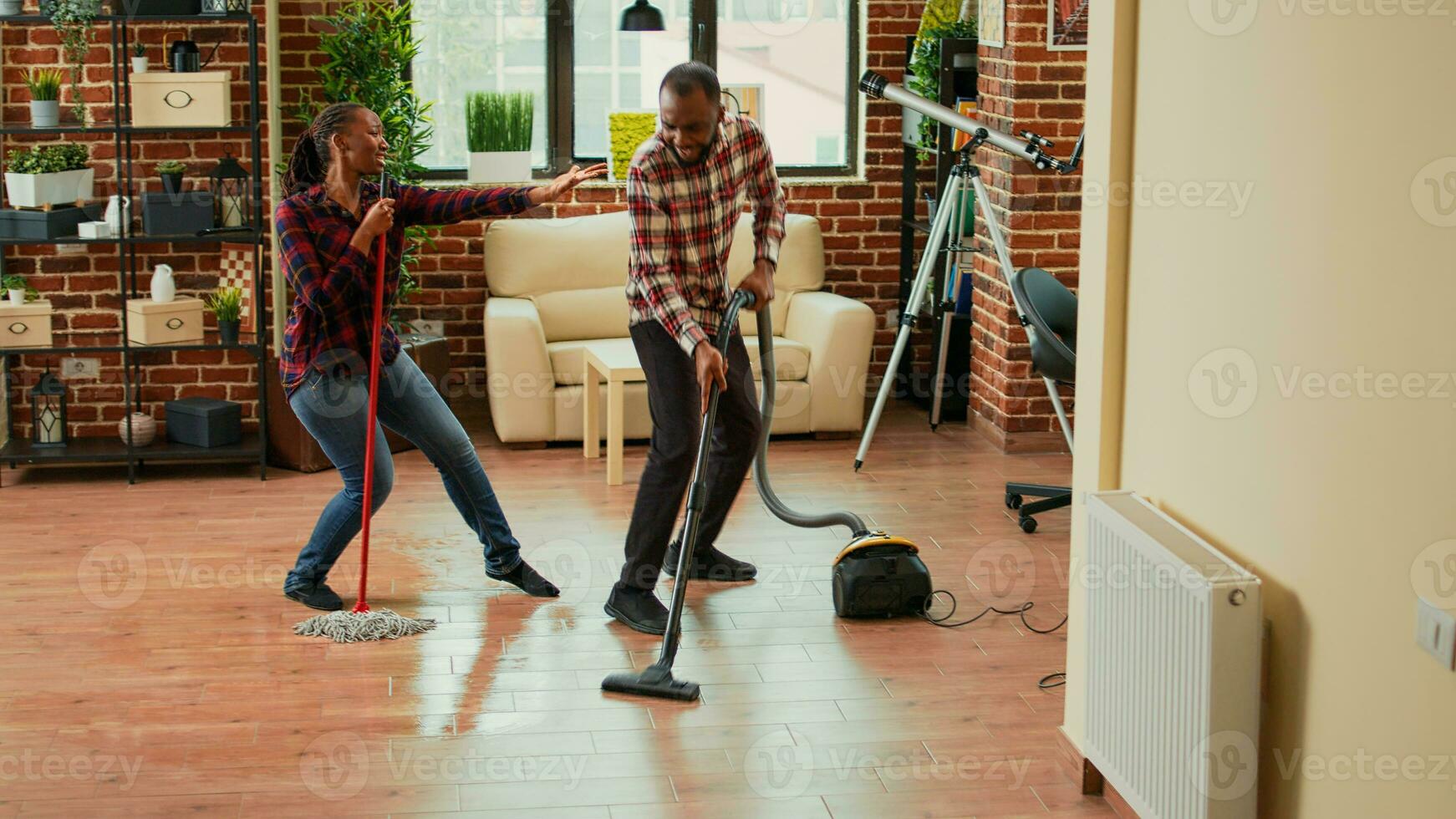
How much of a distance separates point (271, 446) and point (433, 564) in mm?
1534

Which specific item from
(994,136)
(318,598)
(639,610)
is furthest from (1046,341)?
(318,598)

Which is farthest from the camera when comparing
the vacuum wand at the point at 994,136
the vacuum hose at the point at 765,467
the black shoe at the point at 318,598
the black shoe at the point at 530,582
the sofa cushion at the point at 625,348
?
the sofa cushion at the point at 625,348

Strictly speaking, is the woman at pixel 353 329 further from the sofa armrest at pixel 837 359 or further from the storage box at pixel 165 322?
the sofa armrest at pixel 837 359

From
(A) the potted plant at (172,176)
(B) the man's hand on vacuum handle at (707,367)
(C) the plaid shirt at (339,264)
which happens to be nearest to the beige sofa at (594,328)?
(A) the potted plant at (172,176)

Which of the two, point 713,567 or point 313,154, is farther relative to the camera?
point 713,567

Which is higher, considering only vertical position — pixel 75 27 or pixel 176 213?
pixel 75 27

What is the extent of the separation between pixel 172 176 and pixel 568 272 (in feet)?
5.42

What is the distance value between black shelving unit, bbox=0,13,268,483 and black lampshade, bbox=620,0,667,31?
1.60 metres

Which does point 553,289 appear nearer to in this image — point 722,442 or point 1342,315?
point 722,442

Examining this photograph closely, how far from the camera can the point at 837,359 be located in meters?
6.36

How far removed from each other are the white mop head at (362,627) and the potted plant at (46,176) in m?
2.40

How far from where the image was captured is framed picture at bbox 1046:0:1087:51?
593 centimetres

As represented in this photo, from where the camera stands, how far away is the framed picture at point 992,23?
6094mm

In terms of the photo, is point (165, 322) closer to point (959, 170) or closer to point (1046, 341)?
point (959, 170)
